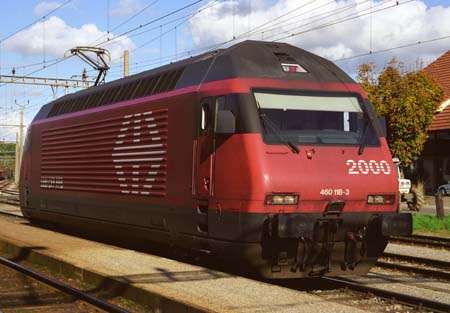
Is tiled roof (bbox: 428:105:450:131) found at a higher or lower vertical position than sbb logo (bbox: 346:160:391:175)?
higher

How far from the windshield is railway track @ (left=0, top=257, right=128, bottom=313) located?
2.99 m

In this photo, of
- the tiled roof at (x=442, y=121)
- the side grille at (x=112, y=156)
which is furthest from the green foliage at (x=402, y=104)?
the side grille at (x=112, y=156)

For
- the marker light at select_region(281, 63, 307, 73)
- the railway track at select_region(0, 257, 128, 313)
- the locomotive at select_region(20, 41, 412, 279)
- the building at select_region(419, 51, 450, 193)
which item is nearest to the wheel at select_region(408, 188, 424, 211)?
the building at select_region(419, 51, 450, 193)

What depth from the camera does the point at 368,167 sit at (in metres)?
8.81

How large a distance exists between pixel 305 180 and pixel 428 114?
82.5ft

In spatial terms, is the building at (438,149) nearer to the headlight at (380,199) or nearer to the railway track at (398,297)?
the headlight at (380,199)

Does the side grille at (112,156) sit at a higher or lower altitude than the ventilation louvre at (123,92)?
lower

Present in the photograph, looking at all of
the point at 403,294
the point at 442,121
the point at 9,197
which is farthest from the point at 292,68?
the point at 9,197

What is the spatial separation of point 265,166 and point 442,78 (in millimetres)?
34790

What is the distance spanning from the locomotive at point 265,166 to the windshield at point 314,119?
16mm

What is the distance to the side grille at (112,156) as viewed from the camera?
10430 millimetres

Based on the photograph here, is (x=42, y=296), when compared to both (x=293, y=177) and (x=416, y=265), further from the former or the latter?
(x=416, y=265)

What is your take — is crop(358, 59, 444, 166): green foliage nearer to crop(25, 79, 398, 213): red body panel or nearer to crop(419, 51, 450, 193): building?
crop(419, 51, 450, 193): building

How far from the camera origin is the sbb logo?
869cm
